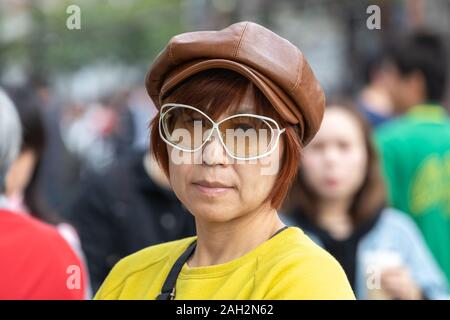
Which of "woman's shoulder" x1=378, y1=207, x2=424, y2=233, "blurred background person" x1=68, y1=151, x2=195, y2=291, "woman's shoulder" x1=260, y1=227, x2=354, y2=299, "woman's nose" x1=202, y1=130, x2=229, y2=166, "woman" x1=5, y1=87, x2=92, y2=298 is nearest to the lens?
"woman's shoulder" x1=260, y1=227, x2=354, y2=299

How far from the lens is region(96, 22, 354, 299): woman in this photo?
82.9 inches

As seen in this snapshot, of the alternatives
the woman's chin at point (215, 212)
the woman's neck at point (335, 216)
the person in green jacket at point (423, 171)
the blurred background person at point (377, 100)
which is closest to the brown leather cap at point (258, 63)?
the woman's chin at point (215, 212)

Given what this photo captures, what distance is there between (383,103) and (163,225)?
132 inches

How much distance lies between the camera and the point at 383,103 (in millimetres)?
7516

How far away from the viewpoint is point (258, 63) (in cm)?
211

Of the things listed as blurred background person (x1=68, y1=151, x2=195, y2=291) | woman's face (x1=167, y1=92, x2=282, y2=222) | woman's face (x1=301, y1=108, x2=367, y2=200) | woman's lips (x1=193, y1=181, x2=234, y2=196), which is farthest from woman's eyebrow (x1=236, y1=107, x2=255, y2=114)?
blurred background person (x1=68, y1=151, x2=195, y2=291)

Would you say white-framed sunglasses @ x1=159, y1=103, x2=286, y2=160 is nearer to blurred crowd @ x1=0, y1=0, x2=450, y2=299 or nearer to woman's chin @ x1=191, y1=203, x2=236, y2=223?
woman's chin @ x1=191, y1=203, x2=236, y2=223

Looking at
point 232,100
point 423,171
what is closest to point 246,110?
point 232,100

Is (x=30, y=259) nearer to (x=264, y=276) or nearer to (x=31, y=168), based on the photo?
(x=31, y=168)

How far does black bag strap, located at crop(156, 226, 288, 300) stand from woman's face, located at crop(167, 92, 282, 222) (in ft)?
0.38

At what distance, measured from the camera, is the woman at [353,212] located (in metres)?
3.94

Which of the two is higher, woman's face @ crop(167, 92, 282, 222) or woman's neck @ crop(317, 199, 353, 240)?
woman's face @ crop(167, 92, 282, 222)

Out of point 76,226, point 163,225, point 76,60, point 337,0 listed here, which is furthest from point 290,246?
point 76,60

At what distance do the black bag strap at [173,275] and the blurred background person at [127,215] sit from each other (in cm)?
217
